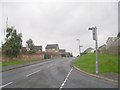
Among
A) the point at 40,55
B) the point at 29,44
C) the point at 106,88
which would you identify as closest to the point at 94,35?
the point at 106,88

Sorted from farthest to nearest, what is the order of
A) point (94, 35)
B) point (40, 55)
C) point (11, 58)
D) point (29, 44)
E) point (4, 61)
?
point (29, 44)
point (40, 55)
point (11, 58)
point (4, 61)
point (94, 35)

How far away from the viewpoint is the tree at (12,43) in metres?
58.3

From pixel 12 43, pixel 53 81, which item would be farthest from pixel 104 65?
pixel 12 43

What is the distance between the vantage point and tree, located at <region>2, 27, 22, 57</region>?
58281 mm

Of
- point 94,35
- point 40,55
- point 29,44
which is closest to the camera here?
point 94,35

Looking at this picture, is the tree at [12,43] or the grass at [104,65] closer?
the grass at [104,65]

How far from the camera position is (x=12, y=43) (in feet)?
194

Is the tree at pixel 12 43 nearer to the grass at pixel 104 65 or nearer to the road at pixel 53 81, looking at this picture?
the grass at pixel 104 65

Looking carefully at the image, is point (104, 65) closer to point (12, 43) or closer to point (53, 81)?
point (53, 81)

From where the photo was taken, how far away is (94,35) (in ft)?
91.1

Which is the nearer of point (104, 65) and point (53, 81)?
point (53, 81)

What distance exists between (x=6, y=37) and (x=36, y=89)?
1881 inches

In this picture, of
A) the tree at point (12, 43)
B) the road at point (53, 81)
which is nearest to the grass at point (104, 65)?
the road at point (53, 81)

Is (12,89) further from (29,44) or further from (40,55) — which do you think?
(29,44)
